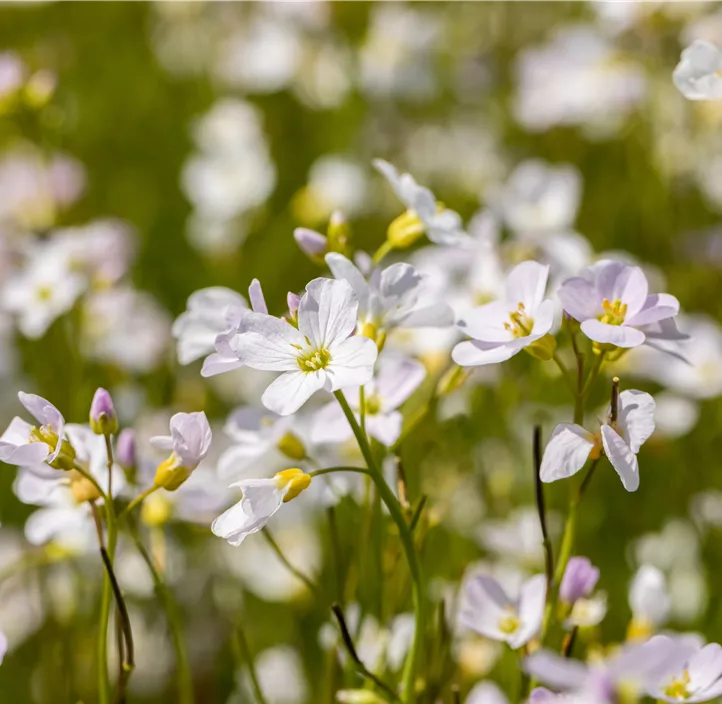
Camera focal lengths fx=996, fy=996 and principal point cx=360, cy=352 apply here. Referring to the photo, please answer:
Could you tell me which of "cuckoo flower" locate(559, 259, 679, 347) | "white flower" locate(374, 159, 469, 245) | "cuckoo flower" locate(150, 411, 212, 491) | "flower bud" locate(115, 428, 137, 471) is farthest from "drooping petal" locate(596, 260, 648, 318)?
"flower bud" locate(115, 428, 137, 471)

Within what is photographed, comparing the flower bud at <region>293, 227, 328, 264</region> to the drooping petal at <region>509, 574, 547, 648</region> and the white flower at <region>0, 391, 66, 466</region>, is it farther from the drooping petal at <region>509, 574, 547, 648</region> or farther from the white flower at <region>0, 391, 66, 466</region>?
the drooping petal at <region>509, 574, 547, 648</region>

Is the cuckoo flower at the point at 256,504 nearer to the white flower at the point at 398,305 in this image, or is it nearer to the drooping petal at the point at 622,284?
the white flower at the point at 398,305

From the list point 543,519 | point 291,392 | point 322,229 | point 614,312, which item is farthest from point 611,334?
point 322,229

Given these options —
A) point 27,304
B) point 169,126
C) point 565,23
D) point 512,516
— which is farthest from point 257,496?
point 565,23

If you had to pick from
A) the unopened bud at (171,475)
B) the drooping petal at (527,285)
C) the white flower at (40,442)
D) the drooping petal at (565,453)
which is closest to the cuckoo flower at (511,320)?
the drooping petal at (527,285)

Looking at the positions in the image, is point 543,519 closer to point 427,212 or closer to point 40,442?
point 427,212

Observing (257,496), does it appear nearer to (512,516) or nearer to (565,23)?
(512,516)
